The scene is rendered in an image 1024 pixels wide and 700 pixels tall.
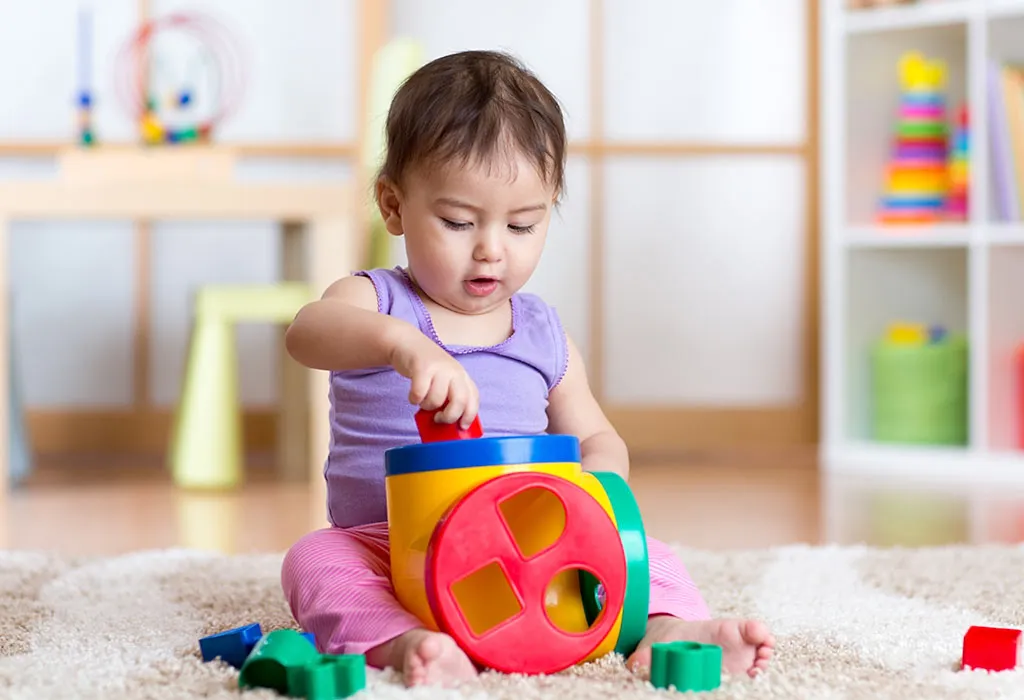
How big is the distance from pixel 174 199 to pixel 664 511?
916 millimetres

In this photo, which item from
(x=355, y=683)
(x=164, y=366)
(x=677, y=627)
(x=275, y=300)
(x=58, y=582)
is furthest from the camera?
(x=164, y=366)

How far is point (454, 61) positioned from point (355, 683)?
0.47 metres

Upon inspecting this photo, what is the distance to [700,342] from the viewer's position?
9.26 feet

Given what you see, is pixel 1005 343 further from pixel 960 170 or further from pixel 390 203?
pixel 390 203

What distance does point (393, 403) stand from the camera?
3.32 feet

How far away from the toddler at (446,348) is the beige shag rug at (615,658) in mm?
49

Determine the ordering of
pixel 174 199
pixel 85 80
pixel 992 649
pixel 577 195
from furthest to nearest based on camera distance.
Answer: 1. pixel 577 195
2. pixel 85 80
3. pixel 174 199
4. pixel 992 649

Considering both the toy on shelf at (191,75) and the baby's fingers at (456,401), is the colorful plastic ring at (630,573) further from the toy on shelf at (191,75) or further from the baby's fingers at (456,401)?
the toy on shelf at (191,75)

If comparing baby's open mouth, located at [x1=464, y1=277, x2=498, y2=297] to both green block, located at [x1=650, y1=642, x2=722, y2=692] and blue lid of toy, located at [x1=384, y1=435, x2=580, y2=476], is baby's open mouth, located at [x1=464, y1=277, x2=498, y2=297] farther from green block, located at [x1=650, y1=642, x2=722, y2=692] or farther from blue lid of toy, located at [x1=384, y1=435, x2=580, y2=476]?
green block, located at [x1=650, y1=642, x2=722, y2=692]

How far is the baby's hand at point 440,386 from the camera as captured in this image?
32.8 inches

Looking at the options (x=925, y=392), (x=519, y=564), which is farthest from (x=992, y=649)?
(x=925, y=392)

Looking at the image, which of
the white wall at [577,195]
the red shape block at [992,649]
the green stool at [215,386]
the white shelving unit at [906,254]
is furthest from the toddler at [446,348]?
the white wall at [577,195]

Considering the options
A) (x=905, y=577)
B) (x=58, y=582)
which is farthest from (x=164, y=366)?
(x=905, y=577)

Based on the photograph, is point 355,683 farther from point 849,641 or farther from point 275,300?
point 275,300
